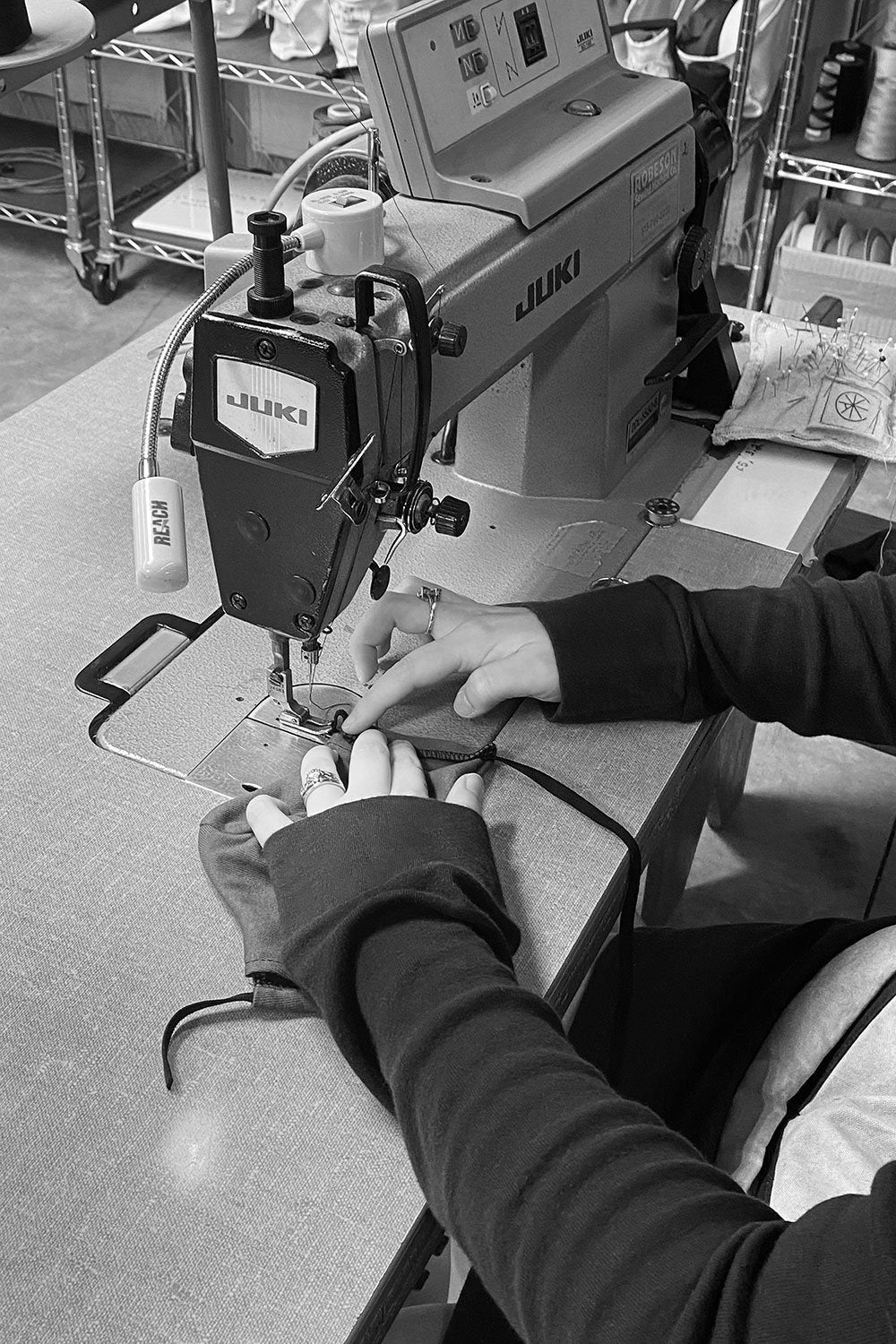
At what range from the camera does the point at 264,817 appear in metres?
1.03

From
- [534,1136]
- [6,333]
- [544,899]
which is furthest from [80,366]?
[534,1136]

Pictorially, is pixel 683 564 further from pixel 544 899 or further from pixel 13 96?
pixel 13 96

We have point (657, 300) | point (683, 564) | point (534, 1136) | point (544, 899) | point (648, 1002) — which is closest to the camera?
point (534, 1136)

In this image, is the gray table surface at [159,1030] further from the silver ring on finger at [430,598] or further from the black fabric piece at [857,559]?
the black fabric piece at [857,559]

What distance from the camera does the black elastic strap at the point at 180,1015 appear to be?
0.87 metres

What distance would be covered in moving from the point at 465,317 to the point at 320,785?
42 centimetres

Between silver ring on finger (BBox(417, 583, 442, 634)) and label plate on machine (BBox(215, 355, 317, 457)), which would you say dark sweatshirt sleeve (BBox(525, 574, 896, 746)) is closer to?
silver ring on finger (BBox(417, 583, 442, 634))

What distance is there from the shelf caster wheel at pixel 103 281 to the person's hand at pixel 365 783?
9.32 feet

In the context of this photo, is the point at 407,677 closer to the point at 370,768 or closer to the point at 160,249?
the point at 370,768

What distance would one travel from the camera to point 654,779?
1139mm

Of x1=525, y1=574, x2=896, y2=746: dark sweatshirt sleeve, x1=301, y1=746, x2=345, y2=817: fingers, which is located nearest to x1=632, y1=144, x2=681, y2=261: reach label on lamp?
x1=525, y1=574, x2=896, y2=746: dark sweatshirt sleeve

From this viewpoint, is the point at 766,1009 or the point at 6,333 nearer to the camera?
the point at 766,1009

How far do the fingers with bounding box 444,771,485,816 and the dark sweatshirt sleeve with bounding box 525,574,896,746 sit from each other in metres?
0.13

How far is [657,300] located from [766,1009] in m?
0.83
